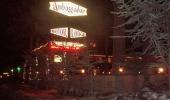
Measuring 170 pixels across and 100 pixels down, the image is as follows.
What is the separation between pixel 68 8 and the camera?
32312mm

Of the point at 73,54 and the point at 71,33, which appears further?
the point at 71,33

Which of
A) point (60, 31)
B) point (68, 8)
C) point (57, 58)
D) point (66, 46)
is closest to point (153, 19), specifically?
point (66, 46)

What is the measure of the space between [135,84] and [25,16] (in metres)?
22.8

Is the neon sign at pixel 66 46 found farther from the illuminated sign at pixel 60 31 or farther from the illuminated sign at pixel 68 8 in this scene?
the illuminated sign at pixel 68 8

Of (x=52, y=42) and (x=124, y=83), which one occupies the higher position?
(x=52, y=42)

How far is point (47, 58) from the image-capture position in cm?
3322

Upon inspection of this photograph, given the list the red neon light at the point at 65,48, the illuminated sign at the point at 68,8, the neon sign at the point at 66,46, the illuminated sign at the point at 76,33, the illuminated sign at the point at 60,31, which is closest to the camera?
the red neon light at the point at 65,48

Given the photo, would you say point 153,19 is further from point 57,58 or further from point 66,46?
point 57,58

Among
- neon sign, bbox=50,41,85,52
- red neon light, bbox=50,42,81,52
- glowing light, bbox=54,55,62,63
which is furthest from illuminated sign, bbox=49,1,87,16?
glowing light, bbox=54,55,62,63

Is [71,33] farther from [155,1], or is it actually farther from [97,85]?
[155,1]

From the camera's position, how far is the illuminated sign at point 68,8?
32562 mm

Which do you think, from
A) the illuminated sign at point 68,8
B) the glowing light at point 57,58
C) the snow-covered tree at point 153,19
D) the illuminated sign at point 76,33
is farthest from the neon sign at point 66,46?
the snow-covered tree at point 153,19

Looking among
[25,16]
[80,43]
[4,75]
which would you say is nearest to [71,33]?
[80,43]

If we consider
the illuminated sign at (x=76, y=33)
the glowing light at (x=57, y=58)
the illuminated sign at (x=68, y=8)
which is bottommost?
the glowing light at (x=57, y=58)
